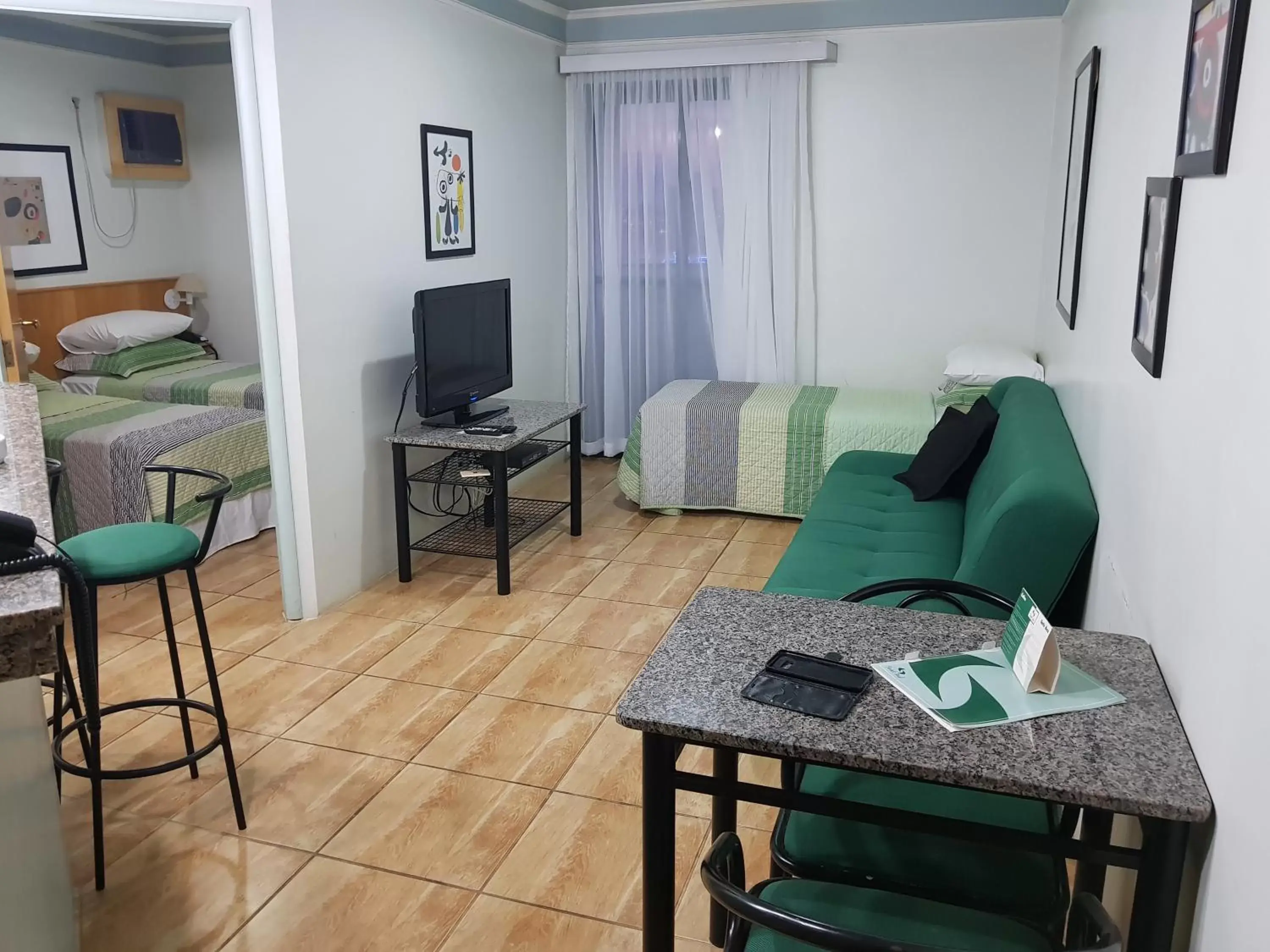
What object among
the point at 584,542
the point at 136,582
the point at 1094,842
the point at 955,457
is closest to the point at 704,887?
the point at 1094,842

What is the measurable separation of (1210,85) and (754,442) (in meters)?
3.30

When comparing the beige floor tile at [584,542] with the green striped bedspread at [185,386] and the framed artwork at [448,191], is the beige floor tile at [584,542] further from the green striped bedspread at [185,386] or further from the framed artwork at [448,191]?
the green striped bedspread at [185,386]

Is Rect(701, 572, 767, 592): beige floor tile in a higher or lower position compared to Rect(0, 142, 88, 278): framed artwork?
lower

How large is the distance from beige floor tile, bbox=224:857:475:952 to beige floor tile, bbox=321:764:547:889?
0.16ft

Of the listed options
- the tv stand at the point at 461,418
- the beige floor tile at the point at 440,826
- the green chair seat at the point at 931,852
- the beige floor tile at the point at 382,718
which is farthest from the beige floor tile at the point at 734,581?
the green chair seat at the point at 931,852

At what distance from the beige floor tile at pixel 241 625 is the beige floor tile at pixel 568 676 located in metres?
0.92

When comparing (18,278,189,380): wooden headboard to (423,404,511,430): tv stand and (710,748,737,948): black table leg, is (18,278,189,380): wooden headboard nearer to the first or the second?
(423,404,511,430): tv stand

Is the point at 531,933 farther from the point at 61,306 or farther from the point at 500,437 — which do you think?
the point at 61,306

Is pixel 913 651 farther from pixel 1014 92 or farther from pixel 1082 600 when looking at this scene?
pixel 1014 92

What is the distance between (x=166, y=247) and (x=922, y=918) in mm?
5837

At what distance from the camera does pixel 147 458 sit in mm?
3996

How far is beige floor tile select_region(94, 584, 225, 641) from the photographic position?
12.2 ft

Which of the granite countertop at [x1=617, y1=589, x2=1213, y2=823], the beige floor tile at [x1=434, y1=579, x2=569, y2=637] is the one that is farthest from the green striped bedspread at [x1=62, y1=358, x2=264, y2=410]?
the granite countertop at [x1=617, y1=589, x2=1213, y2=823]

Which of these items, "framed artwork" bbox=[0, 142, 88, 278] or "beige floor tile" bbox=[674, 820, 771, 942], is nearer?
"beige floor tile" bbox=[674, 820, 771, 942]
